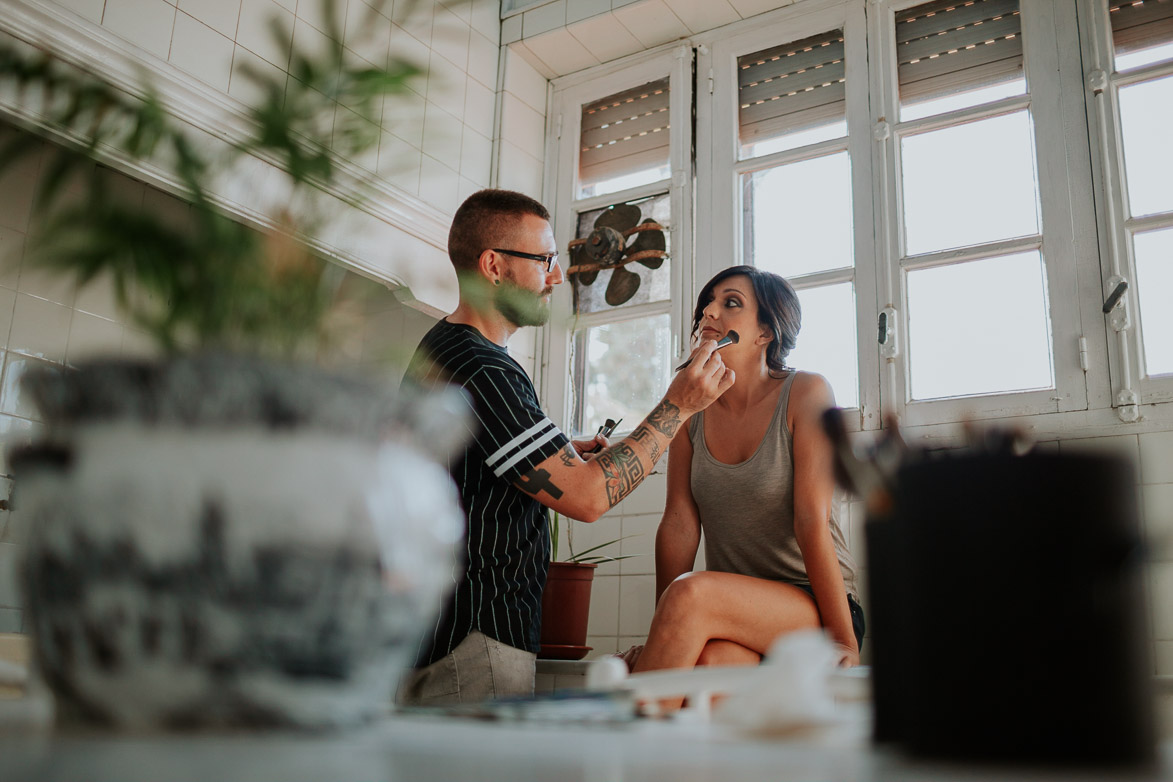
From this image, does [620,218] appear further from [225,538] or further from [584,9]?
[225,538]

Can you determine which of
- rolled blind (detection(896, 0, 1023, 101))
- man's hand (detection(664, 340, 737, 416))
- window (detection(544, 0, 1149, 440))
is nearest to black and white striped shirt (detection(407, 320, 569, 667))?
man's hand (detection(664, 340, 737, 416))

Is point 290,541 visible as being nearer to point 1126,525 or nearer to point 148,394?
point 148,394

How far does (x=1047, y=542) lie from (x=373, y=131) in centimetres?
41

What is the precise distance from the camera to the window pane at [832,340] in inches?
112

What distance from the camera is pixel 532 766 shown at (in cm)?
27

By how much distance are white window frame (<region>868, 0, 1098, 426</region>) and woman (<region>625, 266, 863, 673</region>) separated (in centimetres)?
60

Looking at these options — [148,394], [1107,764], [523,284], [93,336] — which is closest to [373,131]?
[148,394]

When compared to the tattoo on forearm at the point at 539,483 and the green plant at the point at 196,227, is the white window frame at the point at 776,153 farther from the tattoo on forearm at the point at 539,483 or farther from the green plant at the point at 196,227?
the green plant at the point at 196,227

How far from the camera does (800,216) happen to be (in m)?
3.10

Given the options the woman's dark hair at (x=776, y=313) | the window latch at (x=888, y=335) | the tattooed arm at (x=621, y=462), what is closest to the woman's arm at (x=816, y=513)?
the woman's dark hair at (x=776, y=313)

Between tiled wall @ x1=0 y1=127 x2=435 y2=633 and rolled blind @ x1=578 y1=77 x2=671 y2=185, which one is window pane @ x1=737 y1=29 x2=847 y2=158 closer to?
rolled blind @ x1=578 y1=77 x2=671 y2=185

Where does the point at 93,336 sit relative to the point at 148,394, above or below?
above

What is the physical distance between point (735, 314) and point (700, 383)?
0.51 m

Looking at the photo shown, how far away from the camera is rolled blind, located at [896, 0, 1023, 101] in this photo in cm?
283
